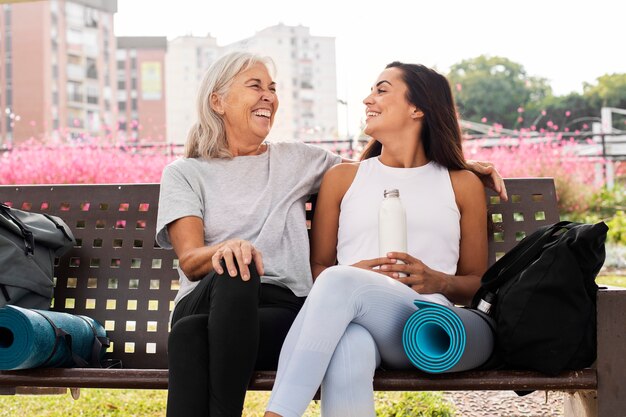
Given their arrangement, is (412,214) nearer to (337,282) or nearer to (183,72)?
(337,282)

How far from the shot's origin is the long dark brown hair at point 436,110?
2.83 meters

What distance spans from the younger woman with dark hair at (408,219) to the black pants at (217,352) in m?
0.13

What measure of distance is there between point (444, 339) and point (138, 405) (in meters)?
1.90

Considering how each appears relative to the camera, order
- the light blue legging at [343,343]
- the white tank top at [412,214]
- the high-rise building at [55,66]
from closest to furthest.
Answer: the light blue legging at [343,343] < the white tank top at [412,214] < the high-rise building at [55,66]

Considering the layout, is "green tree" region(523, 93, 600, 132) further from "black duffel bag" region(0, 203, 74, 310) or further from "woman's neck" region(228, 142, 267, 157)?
"black duffel bag" region(0, 203, 74, 310)

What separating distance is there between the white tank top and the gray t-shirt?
151mm

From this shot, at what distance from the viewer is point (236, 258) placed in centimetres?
219

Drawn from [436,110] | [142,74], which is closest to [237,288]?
[436,110]

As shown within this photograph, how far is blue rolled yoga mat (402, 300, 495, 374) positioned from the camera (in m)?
2.07

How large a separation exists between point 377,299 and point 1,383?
112 cm

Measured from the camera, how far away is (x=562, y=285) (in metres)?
2.09

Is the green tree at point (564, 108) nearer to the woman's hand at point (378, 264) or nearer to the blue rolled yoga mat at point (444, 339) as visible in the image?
the woman's hand at point (378, 264)

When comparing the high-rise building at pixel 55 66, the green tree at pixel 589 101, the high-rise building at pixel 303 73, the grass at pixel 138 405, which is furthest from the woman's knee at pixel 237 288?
the high-rise building at pixel 303 73

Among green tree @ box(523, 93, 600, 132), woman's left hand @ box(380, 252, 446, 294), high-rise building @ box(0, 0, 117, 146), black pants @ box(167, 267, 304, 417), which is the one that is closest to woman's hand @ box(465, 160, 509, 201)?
woman's left hand @ box(380, 252, 446, 294)
